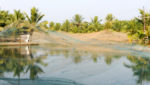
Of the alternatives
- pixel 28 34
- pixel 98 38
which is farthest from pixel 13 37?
pixel 98 38

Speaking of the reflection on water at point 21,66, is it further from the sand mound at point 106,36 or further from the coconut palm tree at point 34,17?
the sand mound at point 106,36

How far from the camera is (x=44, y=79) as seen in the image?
6312 mm

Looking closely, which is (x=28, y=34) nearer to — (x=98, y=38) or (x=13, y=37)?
(x=13, y=37)

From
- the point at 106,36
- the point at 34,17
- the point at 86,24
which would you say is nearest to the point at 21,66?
the point at 34,17

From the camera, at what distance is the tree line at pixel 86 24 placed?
74.6ft

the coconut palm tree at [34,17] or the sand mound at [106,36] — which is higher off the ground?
the coconut palm tree at [34,17]

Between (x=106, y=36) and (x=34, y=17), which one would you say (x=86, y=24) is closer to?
(x=106, y=36)

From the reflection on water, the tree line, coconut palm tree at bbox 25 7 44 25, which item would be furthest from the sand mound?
the reflection on water

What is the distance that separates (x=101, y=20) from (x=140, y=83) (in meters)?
40.1

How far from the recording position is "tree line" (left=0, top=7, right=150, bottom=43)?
22.8m

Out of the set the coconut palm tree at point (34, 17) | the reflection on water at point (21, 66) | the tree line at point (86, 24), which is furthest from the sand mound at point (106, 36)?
the reflection on water at point (21, 66)

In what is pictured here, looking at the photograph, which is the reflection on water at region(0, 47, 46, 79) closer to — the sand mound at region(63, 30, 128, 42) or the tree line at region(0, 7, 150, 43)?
the tree line at region(0, 7, 150, 43)

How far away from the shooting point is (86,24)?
154 ft

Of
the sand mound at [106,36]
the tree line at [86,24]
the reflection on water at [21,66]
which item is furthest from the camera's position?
the sand mound at [106,36]
